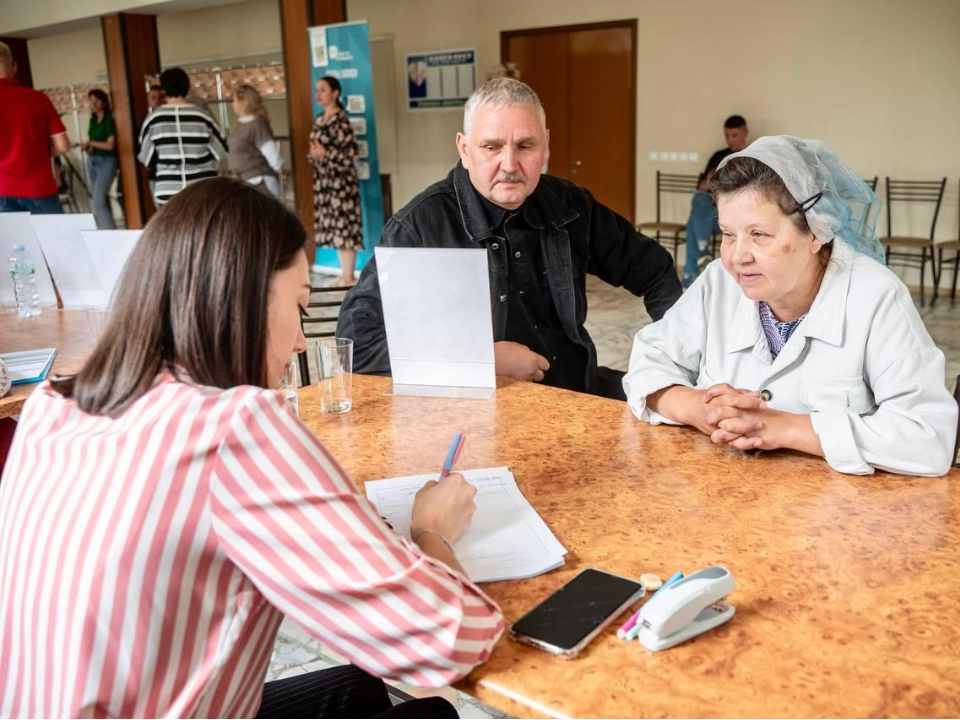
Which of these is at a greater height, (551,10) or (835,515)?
(551,10)

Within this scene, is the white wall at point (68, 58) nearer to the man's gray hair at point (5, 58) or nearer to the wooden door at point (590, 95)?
the wooden door at point (590, 95)

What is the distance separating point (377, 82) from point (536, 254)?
7.77 m

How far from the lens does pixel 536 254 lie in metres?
2.56

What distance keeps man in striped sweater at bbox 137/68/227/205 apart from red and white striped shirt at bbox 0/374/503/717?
5.67 m

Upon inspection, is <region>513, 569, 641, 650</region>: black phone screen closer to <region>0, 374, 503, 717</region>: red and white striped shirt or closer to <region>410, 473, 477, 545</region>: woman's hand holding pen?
<region>0, 374, 503, 717</region>: red and white striped shirt

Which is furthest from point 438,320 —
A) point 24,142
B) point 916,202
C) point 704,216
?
point 916,202

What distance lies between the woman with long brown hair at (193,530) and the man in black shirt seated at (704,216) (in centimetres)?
669

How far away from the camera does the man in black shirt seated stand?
290 inches

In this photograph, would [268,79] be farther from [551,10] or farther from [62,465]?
[62,465]

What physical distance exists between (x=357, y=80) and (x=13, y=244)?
479 cm

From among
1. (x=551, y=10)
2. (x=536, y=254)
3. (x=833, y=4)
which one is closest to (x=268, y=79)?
(x=551, y=10)

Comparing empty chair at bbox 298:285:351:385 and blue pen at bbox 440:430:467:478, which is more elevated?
blue pen at bbox 440:430:467:478

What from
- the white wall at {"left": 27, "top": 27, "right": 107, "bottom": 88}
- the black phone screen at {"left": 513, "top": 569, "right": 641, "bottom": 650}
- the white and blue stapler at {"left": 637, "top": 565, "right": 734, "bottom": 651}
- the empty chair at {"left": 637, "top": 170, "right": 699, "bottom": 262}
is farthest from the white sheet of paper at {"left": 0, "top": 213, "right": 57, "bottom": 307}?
the white wall at {"left": 27, "top": 27, "right": 107, "bottom": 88}

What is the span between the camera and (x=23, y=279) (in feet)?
10.6
